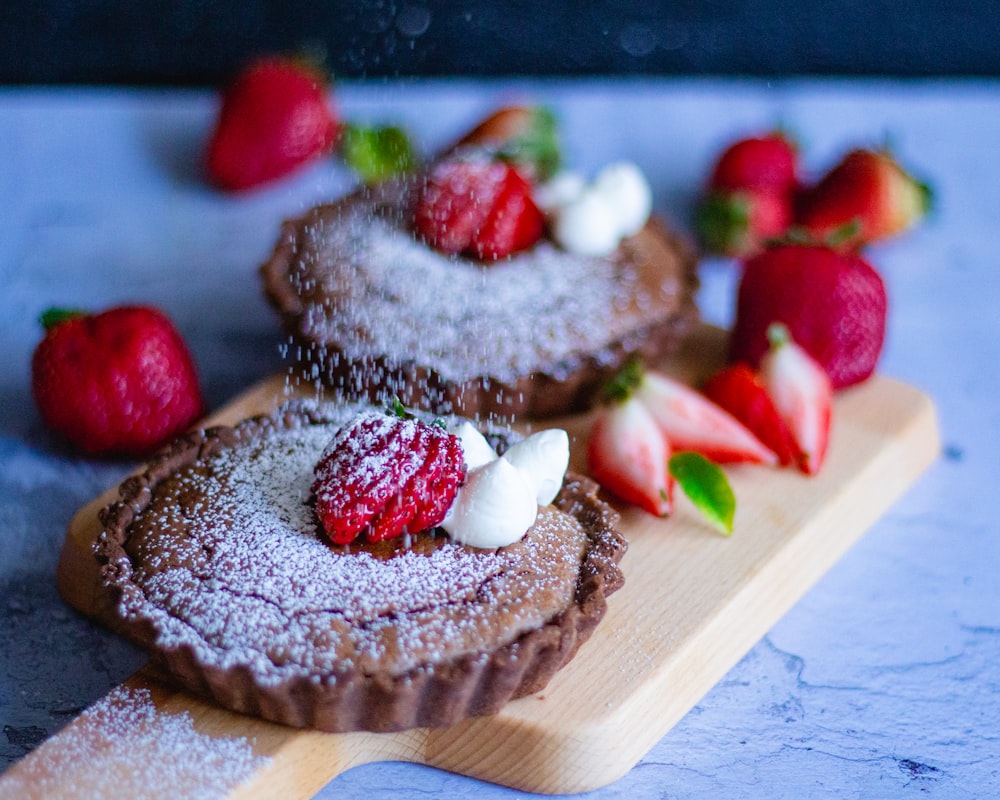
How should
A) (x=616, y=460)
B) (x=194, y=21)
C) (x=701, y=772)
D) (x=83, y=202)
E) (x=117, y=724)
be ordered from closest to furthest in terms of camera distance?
(x=117, y=724) → (x=701, y=772) → (x=616, y=460) → (x=83, y=202) → (x=194, y=21)

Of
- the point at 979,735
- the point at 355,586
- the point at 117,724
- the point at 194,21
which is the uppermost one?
the point at 194,21

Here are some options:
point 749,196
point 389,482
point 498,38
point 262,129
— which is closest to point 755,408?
point 389,482

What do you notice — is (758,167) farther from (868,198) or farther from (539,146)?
(539,146)

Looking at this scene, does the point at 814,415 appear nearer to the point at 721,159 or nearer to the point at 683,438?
the point at 683,438

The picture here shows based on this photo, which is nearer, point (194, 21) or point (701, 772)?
point (701, 772)

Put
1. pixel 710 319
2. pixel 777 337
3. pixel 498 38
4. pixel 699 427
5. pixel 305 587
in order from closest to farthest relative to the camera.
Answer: pixel 305 587, pixel 699 427, pixel 777 337, pixel 710 319, pixel 498 38

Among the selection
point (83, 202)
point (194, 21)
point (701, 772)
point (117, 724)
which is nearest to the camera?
point (117, 724)

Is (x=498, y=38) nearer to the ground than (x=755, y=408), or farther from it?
farther from it

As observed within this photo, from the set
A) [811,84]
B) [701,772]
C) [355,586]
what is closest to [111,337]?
[355,586]
